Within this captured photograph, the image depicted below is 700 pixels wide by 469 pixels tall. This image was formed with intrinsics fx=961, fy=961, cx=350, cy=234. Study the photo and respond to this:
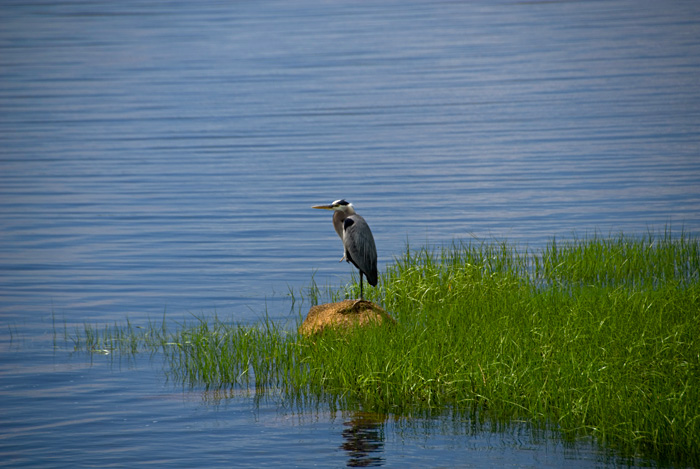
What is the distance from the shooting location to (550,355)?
36.6ft

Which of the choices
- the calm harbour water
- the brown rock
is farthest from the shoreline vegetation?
the calm harbour water

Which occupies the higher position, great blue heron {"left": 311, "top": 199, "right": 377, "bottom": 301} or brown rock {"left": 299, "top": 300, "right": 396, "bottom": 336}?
great blue heron {"left": 311, "top": 199, "right": 377, "bottom": 301}

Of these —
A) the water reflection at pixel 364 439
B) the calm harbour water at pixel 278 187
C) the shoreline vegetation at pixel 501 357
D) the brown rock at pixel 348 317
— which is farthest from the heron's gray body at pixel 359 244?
the water reflection at pixel 364 439

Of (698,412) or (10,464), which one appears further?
(10,464)

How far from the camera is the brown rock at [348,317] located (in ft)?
41.5

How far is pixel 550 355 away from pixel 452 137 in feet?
101

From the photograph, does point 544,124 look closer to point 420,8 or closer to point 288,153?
point 288,153

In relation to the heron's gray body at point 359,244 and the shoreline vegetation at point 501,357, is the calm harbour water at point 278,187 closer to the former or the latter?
the shoreline vegetation at point 501,357

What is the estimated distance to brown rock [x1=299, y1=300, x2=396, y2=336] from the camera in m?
12.6

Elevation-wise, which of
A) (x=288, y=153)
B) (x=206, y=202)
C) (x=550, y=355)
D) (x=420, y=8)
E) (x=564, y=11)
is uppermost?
(x=420, y=8)

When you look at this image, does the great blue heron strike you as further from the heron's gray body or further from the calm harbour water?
the calm harbour water

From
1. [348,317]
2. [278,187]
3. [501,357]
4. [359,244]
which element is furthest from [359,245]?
[278,187]

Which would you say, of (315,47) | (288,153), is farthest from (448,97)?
(315,47)

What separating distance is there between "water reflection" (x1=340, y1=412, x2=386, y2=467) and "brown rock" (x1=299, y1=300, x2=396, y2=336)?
183cm
